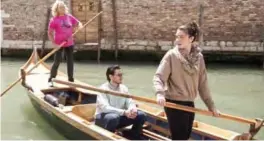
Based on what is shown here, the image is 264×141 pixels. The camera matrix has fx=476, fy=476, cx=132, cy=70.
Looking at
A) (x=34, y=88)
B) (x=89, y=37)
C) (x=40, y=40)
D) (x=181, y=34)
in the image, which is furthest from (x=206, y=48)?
(x=181, y=34)

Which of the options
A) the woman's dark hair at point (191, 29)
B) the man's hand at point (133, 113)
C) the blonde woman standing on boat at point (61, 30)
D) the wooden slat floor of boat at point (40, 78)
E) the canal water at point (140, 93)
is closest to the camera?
the woman's dark hair at point (191, 29)

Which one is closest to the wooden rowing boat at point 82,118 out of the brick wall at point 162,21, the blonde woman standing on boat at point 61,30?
the blonde woman standing on boat at point 61,30

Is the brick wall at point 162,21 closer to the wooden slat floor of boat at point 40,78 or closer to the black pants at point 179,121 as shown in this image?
the wooden slat floor of boat at point 40,78

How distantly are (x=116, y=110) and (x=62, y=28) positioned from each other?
2378 millimetres

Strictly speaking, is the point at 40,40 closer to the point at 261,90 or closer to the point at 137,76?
the point at 137,76

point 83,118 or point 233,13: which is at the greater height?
point 233,13

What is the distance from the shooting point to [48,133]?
17.5 ft

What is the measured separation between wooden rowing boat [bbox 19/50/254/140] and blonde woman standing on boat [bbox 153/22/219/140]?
2.29 ft

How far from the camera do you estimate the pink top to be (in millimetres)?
6064

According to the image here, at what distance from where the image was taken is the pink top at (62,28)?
19.9ft

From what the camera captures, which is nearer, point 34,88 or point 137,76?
point 34,88

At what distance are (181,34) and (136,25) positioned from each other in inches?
345

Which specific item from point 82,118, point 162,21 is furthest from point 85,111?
point 162,21

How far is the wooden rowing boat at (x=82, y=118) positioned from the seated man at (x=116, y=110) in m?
0.08
